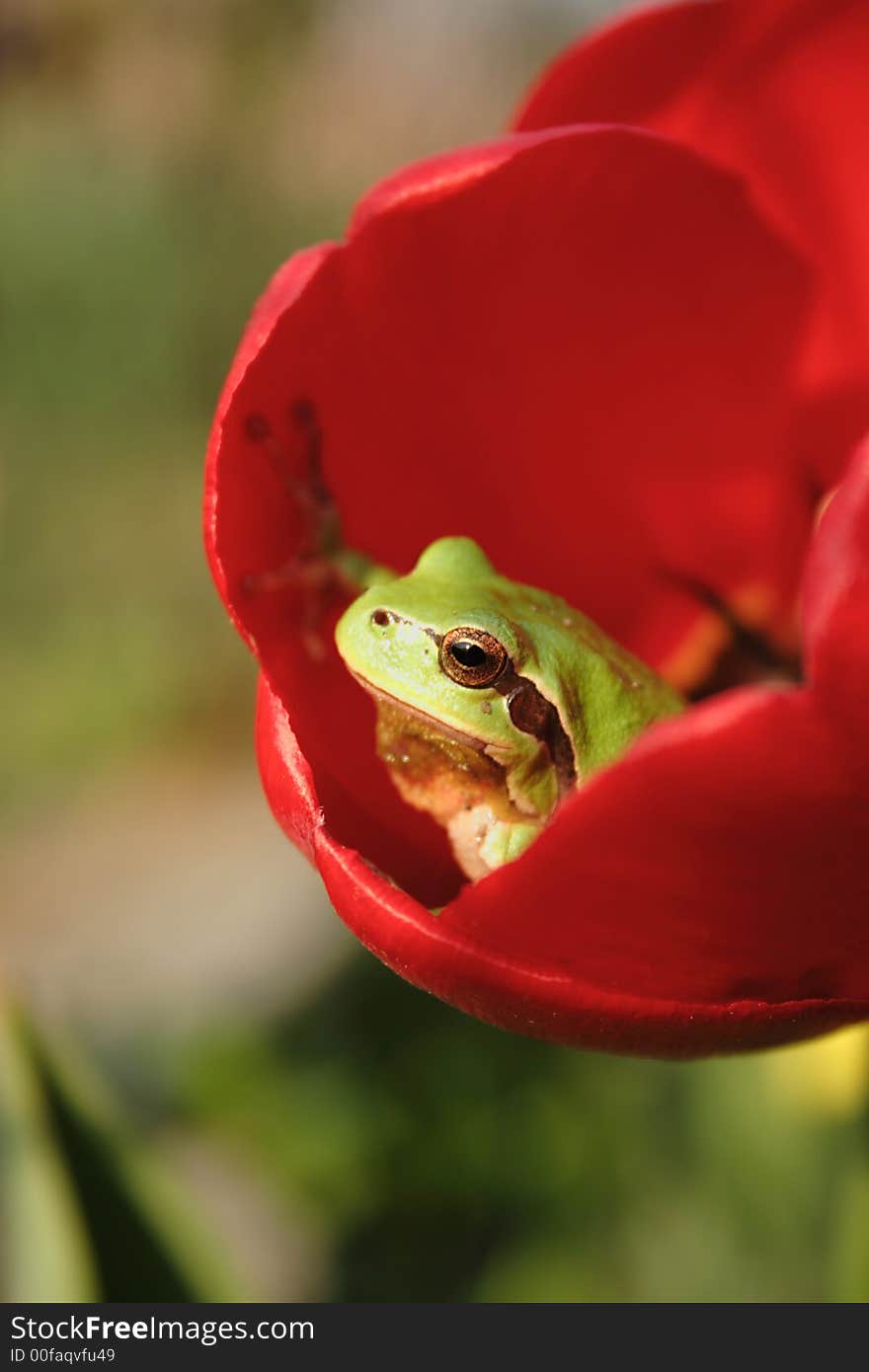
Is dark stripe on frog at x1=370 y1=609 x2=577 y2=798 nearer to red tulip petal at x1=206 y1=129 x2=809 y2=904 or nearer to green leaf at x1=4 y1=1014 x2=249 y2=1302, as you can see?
red tulip petal at x1=206 y1=129 x2=809 y2=904

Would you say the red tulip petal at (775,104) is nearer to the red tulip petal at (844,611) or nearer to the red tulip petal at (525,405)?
the red tulip petal at (525,405)

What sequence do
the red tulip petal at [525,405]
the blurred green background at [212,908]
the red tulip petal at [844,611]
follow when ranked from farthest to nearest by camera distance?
the blurred green background at [212,908] → the red tulip petal at [525,405] → the red tulip petal at [844,611]

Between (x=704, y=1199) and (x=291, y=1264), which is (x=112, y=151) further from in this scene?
(x=704, y=1199)

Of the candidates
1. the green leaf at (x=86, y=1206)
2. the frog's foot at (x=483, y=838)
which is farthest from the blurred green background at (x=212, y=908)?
the frog's foot at (x=483, y=838)

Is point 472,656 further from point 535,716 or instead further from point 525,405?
point 525,405

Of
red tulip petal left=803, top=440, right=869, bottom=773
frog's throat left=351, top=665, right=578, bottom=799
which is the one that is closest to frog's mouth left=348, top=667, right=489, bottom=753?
frog's throat left=351, top=665, right=578, bottom=799

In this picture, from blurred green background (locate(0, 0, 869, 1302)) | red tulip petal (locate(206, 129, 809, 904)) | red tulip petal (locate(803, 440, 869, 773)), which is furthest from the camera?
blurred green background (locate(0, 0, 869, 1302))

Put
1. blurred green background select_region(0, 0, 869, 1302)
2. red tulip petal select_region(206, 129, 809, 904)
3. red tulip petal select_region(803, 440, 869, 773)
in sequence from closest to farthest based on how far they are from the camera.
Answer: red tulip petal select_region(803, 440, 869, 773) < red tulip petal select_region(206, 129, 809, 904) < blurred green background select_region(0, 0, 869, 1302)

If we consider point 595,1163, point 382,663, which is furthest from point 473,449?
point 595,1163
